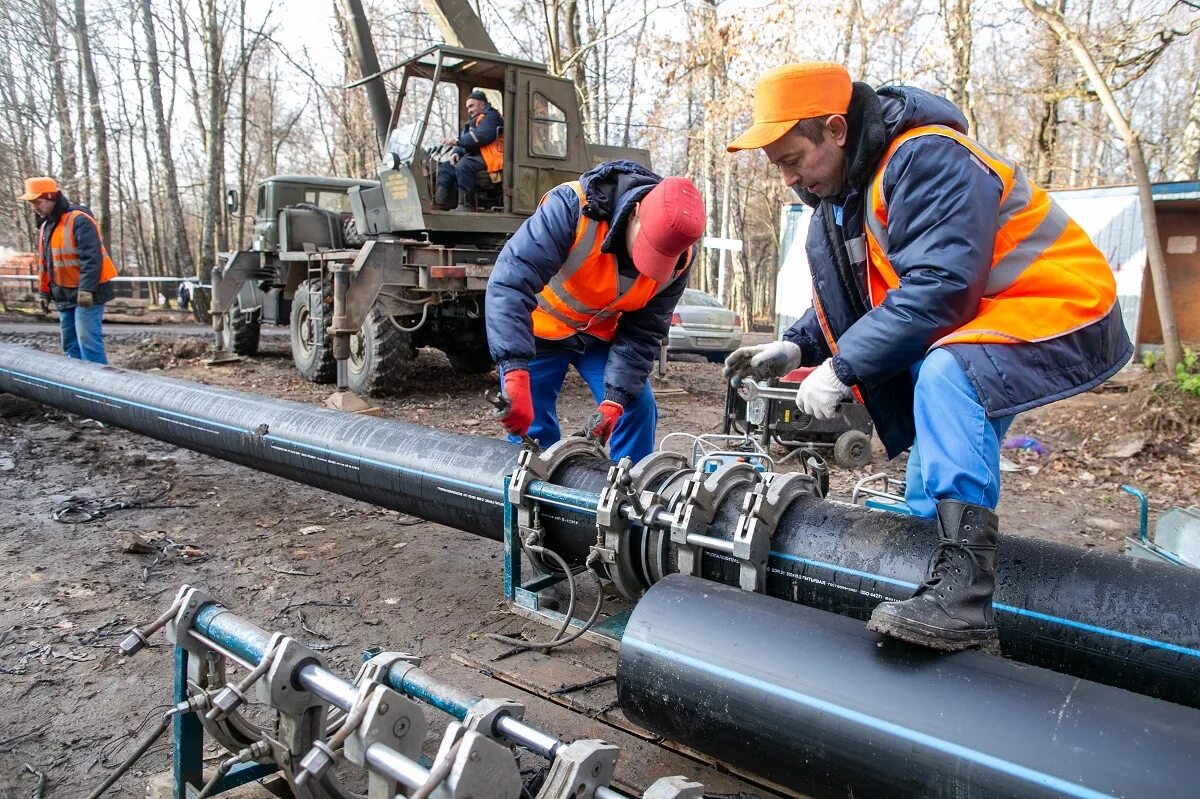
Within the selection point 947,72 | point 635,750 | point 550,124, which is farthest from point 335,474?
point 947,72

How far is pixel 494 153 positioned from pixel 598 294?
18.1ft

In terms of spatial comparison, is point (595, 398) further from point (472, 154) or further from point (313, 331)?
point (313, 331)

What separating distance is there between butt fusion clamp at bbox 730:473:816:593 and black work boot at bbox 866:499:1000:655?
40 cm

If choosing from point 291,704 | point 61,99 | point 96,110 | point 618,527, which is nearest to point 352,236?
point 618,527

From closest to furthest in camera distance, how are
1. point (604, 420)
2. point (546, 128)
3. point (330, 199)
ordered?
point (604, 420)
point (546, 128)
point (330, 199)

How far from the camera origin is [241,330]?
11336 mm

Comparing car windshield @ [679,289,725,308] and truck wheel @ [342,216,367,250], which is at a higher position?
truck wheel @ [342,216,367,250]

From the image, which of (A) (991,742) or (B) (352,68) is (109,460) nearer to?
(A) (991,742)

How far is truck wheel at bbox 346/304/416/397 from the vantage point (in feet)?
26.2

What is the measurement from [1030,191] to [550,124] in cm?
718

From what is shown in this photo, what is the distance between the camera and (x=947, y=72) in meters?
13.7

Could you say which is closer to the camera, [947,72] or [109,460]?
[109,460]

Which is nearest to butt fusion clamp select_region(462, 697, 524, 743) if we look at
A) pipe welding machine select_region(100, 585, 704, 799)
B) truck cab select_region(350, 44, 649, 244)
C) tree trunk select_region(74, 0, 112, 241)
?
pipe welding machine select_region(100, 585, 704, 799)

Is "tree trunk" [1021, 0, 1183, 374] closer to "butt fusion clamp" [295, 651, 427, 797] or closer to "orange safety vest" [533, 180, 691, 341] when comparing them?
"orange safety vest" [533, 180, 691, 341]
